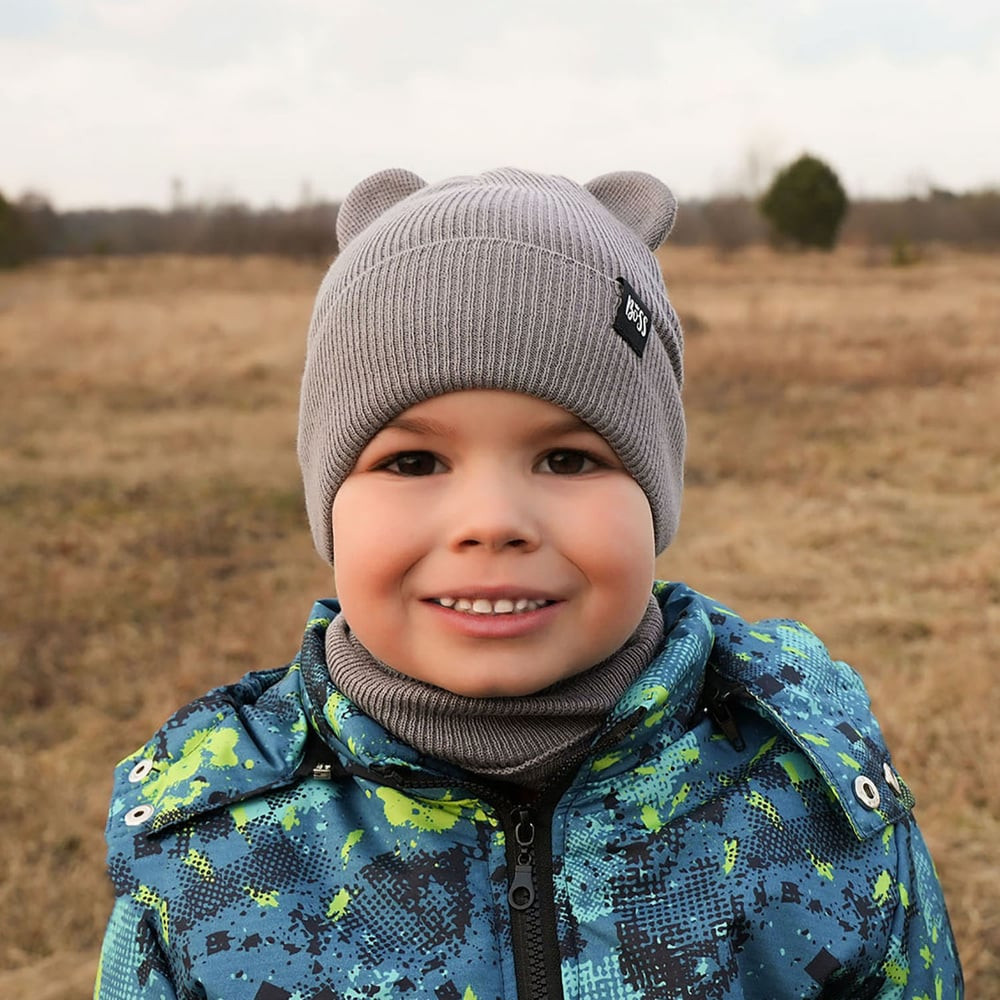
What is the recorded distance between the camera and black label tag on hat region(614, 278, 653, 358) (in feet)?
5.01

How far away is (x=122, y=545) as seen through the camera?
5.50 metres

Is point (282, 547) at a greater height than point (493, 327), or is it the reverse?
point (493, 327)

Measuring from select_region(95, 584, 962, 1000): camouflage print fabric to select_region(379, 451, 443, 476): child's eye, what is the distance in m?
0.31

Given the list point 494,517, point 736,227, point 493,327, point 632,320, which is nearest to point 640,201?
point 632,320

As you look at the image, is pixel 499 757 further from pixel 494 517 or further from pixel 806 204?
pixel 806 204

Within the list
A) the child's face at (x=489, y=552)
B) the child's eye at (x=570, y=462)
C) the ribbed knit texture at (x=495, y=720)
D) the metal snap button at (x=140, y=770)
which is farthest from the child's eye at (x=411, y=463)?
the metal snap button at (x=140, y=770)

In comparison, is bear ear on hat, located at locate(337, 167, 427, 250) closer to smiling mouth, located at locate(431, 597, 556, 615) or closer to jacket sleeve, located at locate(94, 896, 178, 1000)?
smiling mouth, located at locate(431, 597, 556, 615)

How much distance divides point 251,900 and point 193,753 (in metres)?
0.22

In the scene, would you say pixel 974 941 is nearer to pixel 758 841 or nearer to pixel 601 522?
Answer: pixel 758 841

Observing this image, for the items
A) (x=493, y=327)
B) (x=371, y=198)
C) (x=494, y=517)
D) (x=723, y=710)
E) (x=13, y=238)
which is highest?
(x=371, y=198)

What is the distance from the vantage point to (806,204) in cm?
2509

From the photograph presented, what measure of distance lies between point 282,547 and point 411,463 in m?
4.20

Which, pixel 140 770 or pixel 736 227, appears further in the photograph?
pixel 736 227

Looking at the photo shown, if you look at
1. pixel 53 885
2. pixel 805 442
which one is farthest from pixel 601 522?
pixel 805 442
